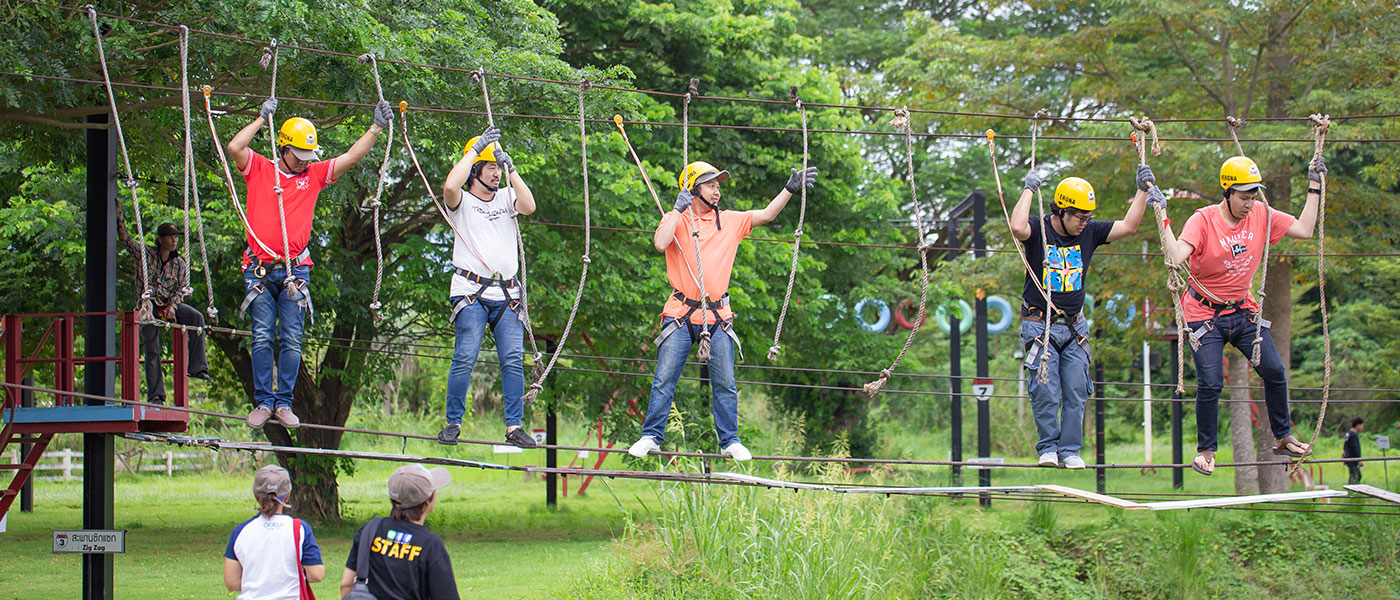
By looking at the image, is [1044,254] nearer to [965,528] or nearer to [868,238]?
[965,528]

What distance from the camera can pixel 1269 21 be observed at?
14.4 metres

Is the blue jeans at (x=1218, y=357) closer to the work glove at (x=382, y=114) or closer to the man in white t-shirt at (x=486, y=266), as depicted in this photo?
the man in white t-shirt at (x=486, y=266)

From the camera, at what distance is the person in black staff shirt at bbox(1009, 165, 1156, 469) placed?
7488 millimetres

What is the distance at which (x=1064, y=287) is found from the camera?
7.53 meters

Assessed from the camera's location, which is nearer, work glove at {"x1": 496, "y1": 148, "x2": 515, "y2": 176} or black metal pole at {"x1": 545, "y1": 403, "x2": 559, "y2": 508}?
work glove at {"x1": 496, "y1": 148, "x2": 515, "y2": 176}

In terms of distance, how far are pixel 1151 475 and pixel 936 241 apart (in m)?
6.61

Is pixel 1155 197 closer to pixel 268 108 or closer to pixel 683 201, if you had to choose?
pixel 683 201

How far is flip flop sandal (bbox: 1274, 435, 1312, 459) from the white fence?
24.0 m

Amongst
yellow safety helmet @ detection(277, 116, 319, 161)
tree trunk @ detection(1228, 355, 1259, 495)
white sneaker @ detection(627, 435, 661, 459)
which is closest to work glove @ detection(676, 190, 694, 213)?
white sneaker @ detection(627, 435, 661, 459)

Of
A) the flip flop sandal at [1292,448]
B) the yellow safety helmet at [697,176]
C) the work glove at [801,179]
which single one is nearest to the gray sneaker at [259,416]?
the yellow safety helmet at [697,176]

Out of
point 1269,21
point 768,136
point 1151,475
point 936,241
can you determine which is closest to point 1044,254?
point 1269,21

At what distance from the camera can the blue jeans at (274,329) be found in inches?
279

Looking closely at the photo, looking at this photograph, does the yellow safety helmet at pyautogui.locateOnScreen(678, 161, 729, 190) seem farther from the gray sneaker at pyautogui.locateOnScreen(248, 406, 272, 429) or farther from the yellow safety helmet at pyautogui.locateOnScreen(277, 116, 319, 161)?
the gray sneaker at pyautogui.locateOnScreen(248, 406, 272, 429)

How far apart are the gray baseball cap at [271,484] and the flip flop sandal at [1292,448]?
6.50 metres
